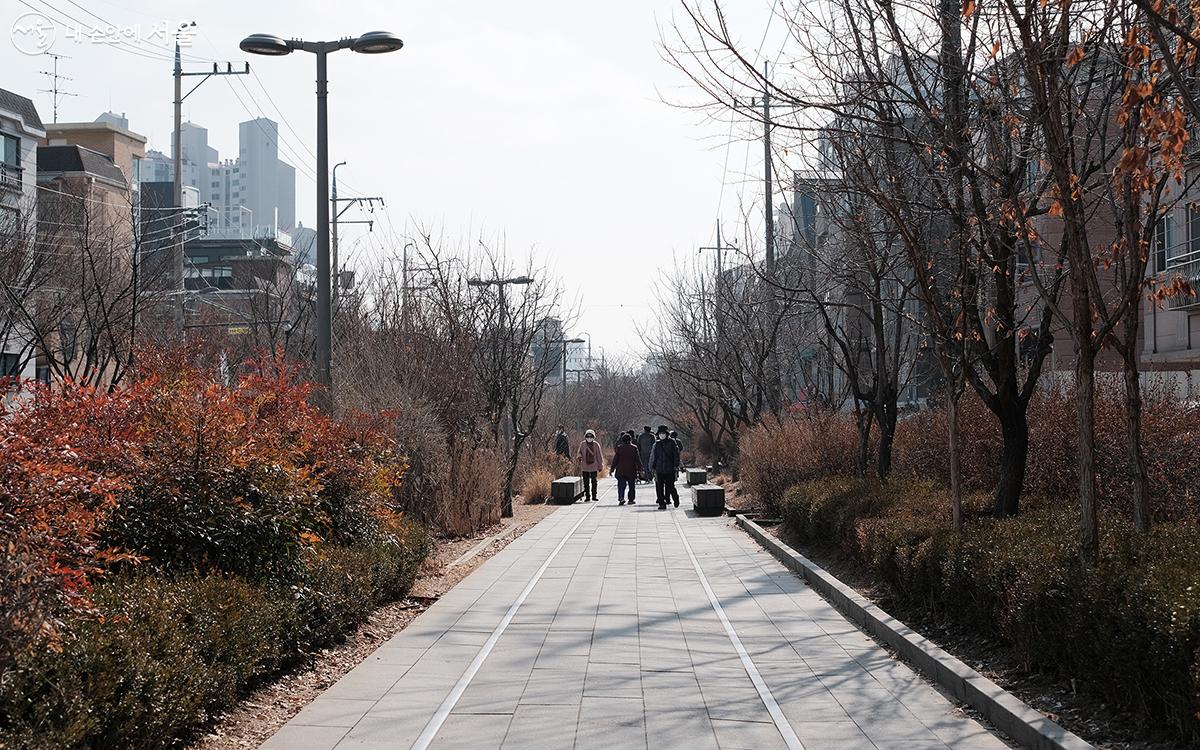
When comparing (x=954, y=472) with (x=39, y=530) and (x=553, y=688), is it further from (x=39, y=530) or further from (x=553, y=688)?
(x=39, y=530)

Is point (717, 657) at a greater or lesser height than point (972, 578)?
lesser

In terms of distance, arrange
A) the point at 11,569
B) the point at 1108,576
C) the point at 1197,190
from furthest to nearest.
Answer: the point at 1197,190 → the point at 1108,576 → the point at 11,569

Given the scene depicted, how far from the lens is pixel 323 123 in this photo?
49.6ft

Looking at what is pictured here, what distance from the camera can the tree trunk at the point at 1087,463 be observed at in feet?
25.8

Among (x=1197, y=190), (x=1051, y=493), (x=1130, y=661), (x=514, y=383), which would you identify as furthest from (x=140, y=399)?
(x=1197, y=190)

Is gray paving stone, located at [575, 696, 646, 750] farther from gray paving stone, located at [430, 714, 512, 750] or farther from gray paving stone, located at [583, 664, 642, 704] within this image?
gray paving stone, located at [430, 714, 512, 750]

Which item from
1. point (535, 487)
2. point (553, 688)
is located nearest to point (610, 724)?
point (553, 688)

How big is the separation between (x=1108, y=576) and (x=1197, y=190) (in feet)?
66.6

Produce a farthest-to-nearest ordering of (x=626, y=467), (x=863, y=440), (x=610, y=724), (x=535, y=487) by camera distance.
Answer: (x=626, y=467) < (x=535, y=487) < (x=863, y=440) < (x=610, y=724)

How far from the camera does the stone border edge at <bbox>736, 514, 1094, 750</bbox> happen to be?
656 cm

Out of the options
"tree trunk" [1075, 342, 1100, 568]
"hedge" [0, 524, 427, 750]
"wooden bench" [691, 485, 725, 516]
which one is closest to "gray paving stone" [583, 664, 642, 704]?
"hedge" [0, 524, 427, 750]

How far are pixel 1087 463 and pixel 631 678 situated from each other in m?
3.48

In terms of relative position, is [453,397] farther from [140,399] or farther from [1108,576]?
[1108,576]

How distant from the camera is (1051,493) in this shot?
1348cm
